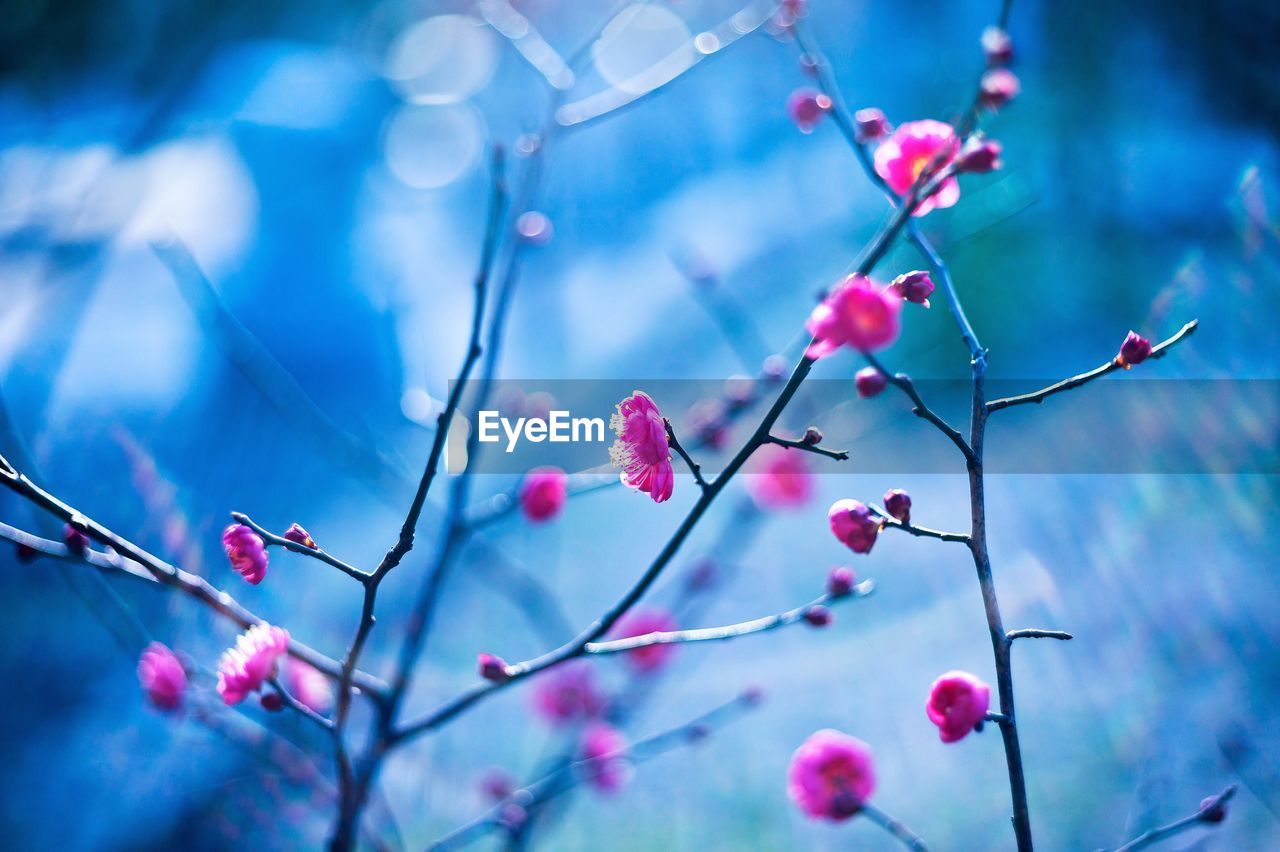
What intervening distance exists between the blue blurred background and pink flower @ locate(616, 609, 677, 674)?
9.4 inches

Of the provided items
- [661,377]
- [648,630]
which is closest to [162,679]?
[648,630]

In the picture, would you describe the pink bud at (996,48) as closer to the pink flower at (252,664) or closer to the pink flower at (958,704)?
the pink flower at (958,704)

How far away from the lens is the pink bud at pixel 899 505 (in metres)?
0.49

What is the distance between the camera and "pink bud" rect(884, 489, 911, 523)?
1.60ft

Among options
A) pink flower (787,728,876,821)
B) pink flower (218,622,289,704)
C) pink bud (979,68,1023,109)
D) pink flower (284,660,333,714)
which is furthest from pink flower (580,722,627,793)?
pink bud (979,68,1023,109)

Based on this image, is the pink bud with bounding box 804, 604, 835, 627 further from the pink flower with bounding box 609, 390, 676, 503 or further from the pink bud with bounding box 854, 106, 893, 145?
the pink bud with bounding box 854, 106, 893, 145

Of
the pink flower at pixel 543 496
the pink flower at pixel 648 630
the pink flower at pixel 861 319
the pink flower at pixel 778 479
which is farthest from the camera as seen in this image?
the pink flower at pixel 778 479

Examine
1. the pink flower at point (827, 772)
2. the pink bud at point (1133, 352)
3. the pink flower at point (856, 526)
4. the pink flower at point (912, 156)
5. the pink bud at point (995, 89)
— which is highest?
the pink bud at point (995, 89)

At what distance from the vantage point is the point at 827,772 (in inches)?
22.9

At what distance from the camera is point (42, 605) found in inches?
59.8

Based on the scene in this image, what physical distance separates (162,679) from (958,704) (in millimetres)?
672

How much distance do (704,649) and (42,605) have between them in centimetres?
132

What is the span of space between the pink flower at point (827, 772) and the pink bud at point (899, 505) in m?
0.20

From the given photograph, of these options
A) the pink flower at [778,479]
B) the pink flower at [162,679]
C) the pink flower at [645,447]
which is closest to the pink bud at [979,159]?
the pink flower at [645,447]
